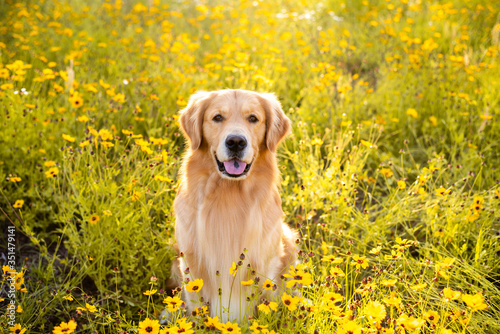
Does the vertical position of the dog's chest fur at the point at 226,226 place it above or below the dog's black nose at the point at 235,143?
below

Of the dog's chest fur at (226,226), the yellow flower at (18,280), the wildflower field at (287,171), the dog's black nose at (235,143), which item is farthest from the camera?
the dog's chest fur at (226,226)

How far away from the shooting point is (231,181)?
2562 millimetres

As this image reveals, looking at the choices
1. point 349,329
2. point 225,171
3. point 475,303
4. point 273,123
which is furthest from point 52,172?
point 475,303

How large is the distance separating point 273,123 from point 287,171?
1236 millimetres

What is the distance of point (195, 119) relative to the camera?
265 cm

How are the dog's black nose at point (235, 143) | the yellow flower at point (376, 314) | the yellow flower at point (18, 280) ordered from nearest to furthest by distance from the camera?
the yellow flower at point (376, 314) < the yellow flower at point (18, 280) < the dog's black nose at point (235, 143)

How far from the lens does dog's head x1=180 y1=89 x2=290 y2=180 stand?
2.40 m

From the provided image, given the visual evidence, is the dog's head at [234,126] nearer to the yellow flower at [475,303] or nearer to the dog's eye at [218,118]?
Answer: the dog's eye at [218,118]

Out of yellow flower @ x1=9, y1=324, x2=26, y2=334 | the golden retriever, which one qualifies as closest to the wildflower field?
yellow flower @ x1=9, y1=324, x2=26, y2=334

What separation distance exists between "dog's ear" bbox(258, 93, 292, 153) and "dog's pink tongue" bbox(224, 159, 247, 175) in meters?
0.31

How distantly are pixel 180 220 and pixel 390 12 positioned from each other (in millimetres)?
6858

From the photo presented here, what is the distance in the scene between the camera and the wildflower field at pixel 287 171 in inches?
84.6

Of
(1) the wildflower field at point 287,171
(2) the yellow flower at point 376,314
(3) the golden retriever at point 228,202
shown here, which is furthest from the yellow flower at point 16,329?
(2) the yellow flower at point 376,314

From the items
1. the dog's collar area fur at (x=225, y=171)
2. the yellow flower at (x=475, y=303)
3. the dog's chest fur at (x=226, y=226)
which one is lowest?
the dog's chest fur at (x=226, y=226)
